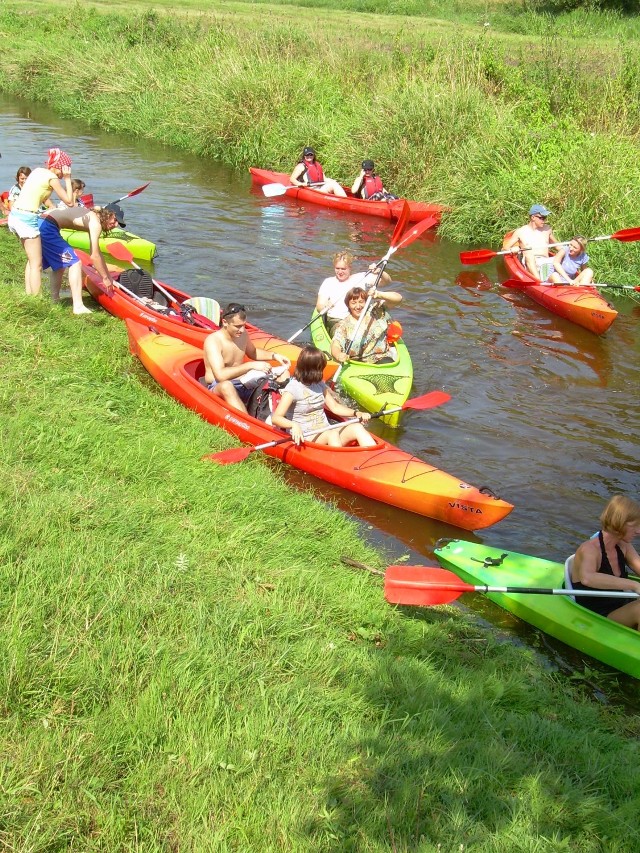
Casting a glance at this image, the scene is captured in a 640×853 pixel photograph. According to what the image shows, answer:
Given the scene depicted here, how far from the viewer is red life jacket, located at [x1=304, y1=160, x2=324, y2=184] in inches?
661

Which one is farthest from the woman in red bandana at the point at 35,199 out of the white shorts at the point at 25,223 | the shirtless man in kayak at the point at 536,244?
the shirtless man in kayak at the point at 536,244

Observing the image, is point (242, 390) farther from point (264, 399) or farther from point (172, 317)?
point (172, 317)

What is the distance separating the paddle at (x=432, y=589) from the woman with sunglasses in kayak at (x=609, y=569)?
65 mm

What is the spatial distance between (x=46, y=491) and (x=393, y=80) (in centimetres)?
1460

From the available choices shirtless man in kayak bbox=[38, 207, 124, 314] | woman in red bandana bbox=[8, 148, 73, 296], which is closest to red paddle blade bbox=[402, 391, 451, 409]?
shirtless man in kayak bbox=[38, 207, 124, 314]

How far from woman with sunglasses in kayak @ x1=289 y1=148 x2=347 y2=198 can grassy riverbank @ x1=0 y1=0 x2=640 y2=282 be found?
2.64 ft

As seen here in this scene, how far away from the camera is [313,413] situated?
23.8 ft

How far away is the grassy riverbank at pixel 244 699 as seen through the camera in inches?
125

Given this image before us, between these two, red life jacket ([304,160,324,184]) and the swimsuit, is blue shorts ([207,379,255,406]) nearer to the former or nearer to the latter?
the swimsuit

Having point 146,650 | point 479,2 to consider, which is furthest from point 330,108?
point 479,2

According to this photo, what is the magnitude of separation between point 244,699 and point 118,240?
33.2 ft

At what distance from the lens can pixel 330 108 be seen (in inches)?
737

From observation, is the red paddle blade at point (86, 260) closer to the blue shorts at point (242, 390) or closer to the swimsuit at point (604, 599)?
the blue shorts at point (242, 390)

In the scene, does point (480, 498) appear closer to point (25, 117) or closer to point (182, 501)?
point (182, 501)
